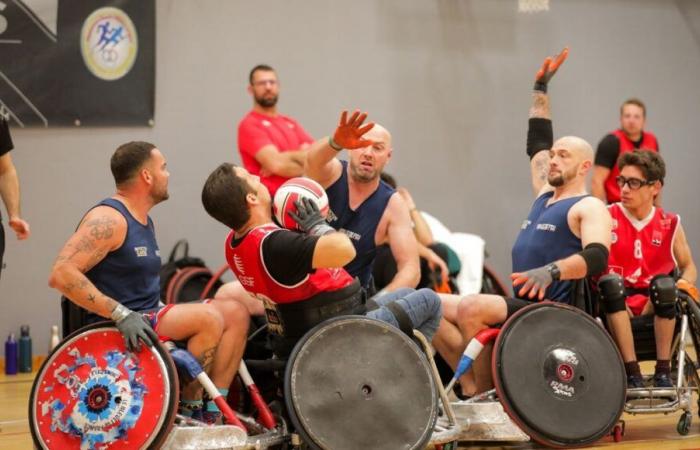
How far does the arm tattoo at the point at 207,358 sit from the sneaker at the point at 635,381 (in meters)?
2.08

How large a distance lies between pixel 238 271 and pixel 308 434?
728mm

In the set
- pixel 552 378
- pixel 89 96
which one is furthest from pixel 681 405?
pixel 89 96

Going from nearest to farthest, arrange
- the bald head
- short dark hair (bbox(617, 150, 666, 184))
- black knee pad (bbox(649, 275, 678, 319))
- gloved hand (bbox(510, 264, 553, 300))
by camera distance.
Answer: gloved hand (bbox(510, 264, 553, 300)), black knee pad (bbox(649, 275, 678, 319)), the bald head, short dark hair (bbox(617, 150, 666, 184))

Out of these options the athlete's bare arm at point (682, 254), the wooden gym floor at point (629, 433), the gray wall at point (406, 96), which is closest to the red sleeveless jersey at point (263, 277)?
the wooden gym floor at point (629, 433)

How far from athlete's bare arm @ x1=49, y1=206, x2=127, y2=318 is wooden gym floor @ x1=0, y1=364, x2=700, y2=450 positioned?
1.20 metres

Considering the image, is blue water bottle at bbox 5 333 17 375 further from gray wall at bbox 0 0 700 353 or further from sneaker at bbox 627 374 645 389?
sneaker at bbox 627 374 645 389

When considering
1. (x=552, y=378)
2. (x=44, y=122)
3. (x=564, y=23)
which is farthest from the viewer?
(x=564, y=23)

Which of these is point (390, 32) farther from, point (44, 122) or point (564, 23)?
point (44, 122)

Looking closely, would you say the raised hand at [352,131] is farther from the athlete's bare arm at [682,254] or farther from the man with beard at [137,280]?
the athlete's bare arm at [682,254]

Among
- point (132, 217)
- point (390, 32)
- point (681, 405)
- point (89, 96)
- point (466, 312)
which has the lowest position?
point (681, 405)

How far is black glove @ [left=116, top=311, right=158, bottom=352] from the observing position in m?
3.96

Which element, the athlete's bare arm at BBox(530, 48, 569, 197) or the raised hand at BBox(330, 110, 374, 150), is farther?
the athlete's bare arm at BBox(530, 48, 569, 197)

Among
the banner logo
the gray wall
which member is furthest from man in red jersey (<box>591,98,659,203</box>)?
the banner logo

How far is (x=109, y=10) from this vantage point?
7.77 meters
